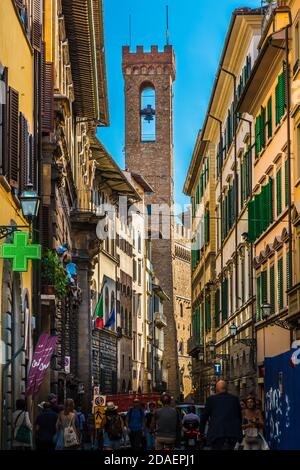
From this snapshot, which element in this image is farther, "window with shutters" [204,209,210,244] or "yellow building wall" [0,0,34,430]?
"window with shutters" [204,209,210,244]

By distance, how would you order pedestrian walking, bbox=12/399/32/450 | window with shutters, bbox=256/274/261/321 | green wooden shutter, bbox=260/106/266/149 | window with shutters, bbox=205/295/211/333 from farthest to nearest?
window with shutters, bbox=205/295/211/333 < window with shutters, bbox=256/274/261/321 < green wooden shutter, bbox=260/106/266/149 < pedestrian walking, bbox=12/399/32/450

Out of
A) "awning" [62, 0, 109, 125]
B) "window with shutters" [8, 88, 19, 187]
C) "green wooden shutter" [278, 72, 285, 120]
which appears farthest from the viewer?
"awning" [62, 0, 109, 125]

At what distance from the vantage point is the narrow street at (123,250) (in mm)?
23094

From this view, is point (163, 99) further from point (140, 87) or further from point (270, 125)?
point (270, 125)

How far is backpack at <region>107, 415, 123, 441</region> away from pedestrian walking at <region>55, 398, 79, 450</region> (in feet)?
9.23

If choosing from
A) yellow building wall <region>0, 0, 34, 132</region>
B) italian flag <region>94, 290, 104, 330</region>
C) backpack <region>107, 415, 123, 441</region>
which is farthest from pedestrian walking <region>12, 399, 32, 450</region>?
italian flag <region>94, 290, 104, 330</region>

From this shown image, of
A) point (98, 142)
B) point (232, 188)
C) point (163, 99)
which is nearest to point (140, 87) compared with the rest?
point (163, 99)

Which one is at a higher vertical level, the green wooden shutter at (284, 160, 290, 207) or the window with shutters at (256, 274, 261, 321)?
the green wooden shutter at (284, 160, 290, 207)

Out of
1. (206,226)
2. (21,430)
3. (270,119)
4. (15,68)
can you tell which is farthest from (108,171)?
(21,430)

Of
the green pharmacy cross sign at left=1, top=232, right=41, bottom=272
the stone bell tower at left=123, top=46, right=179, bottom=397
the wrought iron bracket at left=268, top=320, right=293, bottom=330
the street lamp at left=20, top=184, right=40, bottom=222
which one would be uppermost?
the stone bell tower at left=123, top=46, right=179, bottom=397

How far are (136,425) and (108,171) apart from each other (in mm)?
45539

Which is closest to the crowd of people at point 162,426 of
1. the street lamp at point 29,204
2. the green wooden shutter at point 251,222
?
the street lamp at point 29,204

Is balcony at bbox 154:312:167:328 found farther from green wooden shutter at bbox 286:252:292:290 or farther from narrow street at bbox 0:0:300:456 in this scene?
green wooden shutter at bbox 286:252:292:290

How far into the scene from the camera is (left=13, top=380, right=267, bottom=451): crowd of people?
63.3 ft
